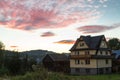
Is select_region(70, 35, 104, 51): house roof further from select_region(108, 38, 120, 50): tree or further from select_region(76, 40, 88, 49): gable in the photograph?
select_region(108, 38, 120, 50): tree

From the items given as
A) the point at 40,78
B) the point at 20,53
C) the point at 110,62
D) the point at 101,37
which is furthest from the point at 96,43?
the point at 40,78

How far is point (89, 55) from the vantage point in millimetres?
59500

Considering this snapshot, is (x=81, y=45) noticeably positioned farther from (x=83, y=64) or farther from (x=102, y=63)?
(x=102, y=63)

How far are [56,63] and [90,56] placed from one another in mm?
11765

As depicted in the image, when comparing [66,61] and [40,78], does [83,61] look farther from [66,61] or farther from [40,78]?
[40,78]

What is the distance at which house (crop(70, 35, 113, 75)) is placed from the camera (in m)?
59.8

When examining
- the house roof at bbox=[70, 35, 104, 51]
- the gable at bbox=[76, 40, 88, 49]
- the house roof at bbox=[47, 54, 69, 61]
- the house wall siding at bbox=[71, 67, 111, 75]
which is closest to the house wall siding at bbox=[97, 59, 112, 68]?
the house wall siding at bbox=[71, 67, 111, 75]

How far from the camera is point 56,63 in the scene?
222 feet

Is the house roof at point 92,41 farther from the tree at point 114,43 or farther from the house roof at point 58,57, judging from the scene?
the tree at point 114,43

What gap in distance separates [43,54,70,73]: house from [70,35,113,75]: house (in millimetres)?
3092

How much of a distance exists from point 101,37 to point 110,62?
7.26m

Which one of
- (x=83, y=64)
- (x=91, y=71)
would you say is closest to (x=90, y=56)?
(x=83, y=64)

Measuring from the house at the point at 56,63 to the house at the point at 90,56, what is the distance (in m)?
3.09

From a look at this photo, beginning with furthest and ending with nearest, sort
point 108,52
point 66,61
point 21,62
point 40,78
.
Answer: point 66,61, point 108,52, point 21,62, point 40,78
